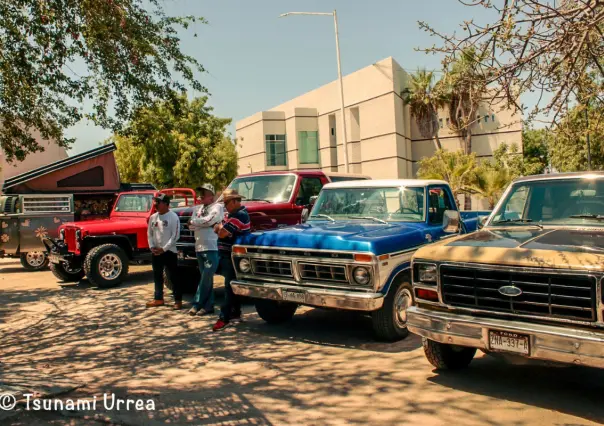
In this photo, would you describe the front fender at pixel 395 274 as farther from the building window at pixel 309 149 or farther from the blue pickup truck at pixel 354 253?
the building window at pixel 309 149

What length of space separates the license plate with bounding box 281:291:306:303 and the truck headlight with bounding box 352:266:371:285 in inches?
25.2

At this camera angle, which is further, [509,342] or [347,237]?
[347,237]

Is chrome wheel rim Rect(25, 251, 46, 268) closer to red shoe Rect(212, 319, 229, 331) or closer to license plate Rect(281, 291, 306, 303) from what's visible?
red shoe Rect(212, 319, 229, 331)

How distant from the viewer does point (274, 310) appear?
281 inches

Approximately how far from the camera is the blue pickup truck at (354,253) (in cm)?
568

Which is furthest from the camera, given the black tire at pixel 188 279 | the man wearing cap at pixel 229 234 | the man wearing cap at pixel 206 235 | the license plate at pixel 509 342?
the black tire at pixel 188 279

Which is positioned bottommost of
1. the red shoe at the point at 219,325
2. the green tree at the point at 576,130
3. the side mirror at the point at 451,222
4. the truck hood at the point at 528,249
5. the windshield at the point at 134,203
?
the red shoe at the point at 219,325

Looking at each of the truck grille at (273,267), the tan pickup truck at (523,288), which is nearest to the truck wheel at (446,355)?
the tan pickup truck at (523,288)

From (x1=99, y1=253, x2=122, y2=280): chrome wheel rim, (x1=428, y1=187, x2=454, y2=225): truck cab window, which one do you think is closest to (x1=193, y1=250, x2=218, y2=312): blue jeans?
(x1=428, y1=187, x2=454, y2=225): truck cab window

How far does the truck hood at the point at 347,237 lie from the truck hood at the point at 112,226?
5227 mm

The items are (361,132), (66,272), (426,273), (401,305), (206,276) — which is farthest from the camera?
(361,132)

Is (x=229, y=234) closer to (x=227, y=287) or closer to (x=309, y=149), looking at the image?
(x=227, y=287)

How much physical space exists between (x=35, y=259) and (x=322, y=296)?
11426 mm

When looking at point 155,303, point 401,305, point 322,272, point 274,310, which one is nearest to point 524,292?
point 401,305
